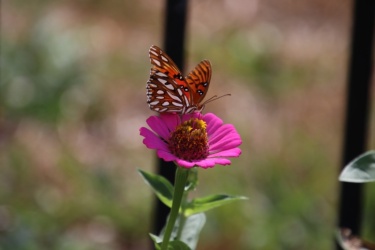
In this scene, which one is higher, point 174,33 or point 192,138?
point 174,33

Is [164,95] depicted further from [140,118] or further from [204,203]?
[140,118]

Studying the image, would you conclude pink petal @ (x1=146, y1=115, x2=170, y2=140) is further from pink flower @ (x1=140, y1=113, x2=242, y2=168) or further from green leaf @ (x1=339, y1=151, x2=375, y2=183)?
green leaf @ (x1=339, y1=151, x2=375, y2=183)

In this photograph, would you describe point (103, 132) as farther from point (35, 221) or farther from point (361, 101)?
point (361, 101)

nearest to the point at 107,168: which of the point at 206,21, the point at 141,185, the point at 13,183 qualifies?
the point at 141,185

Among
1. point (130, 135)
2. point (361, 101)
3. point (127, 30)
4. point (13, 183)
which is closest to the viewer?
point (361, 101)

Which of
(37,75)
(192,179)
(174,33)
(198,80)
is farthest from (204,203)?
(37,75)

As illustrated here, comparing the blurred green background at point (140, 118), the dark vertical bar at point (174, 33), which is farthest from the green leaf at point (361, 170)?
the blurred green background at point (140, 118)
